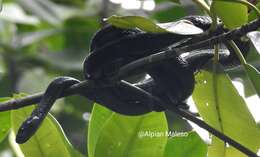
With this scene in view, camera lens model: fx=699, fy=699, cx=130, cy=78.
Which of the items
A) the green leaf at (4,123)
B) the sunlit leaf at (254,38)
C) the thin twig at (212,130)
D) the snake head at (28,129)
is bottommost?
Answer: the green leaf at (4,123)

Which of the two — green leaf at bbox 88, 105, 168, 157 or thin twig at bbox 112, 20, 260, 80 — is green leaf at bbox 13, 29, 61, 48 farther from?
thin twig at bbox 112, 20, 260, 80

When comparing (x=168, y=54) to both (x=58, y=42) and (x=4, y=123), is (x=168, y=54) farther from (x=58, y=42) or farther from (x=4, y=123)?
(x=58, y=42)

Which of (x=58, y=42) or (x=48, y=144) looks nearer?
(x=48, y=144)

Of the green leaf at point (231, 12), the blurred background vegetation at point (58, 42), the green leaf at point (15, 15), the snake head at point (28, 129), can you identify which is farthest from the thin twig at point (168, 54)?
the green leaf at point (15, 15)

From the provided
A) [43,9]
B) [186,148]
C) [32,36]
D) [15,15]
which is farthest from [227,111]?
[15,15]

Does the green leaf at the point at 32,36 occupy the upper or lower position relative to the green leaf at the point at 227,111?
lower

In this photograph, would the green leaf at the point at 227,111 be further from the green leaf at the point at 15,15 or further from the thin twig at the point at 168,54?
the green leaf at the point at 15,15
